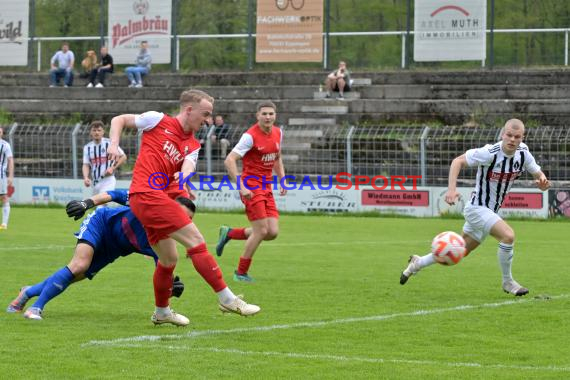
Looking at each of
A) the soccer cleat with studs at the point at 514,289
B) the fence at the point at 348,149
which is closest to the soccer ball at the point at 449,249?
the soccer cleat with studs at the point at 514,289

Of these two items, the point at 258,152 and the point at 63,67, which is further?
the point at 63,67

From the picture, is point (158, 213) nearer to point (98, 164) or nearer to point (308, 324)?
point (308, 324)

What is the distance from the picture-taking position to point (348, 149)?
28781 mm

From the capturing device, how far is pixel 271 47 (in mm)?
36656

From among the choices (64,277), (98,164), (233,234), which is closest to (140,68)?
(98,164)

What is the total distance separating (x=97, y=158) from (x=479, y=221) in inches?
419

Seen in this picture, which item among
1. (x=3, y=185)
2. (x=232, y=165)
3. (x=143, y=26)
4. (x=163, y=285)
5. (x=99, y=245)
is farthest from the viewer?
(x=143, y=26)

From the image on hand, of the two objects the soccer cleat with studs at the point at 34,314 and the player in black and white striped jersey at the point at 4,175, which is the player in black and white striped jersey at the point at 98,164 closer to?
the player in black and white striped jersey at the point at 4,175

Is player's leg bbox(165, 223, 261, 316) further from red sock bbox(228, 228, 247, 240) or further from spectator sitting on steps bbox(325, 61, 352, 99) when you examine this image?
spectator sitting on steps bbox(325, 61, 352, 99)

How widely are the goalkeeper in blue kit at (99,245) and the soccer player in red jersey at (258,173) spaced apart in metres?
3.66

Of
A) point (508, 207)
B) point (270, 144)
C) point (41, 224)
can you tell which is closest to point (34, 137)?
point (41, 224)

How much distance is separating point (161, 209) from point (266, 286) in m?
4.07

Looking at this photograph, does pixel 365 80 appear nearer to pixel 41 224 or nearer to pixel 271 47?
pixel 271 47

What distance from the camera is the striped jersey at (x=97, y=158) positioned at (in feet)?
67.8
